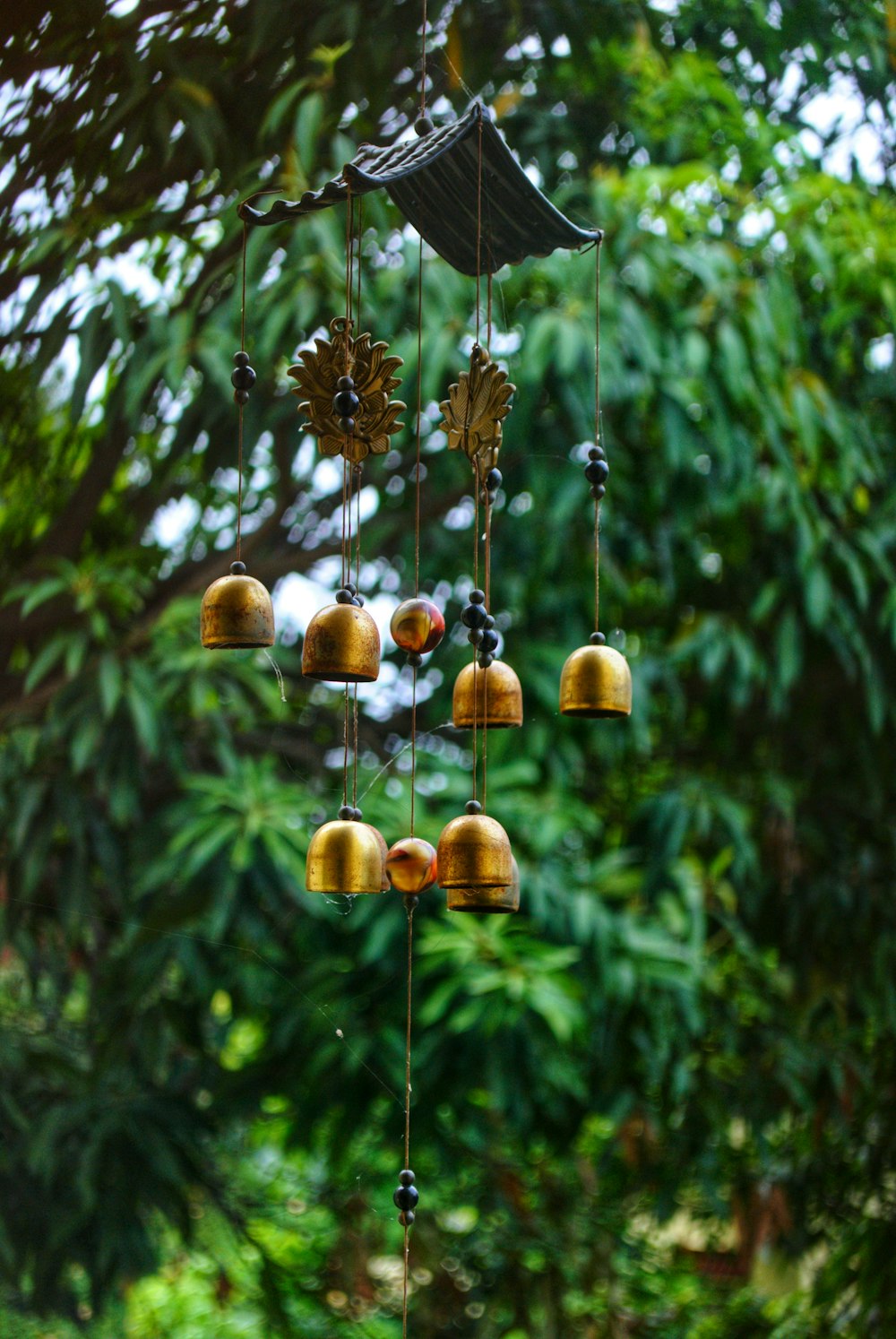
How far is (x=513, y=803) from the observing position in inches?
87.1

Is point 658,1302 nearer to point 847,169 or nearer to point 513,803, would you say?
point 513,803

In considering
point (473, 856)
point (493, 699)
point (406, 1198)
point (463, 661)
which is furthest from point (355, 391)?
point (463, 661)

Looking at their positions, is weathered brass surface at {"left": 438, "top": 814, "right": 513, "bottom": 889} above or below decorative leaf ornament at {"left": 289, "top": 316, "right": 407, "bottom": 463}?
below

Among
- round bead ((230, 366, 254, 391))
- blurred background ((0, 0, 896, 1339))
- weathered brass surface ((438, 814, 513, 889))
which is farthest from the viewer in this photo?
blurred background ((0, 0, 896, 1339))

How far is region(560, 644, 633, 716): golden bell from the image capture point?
1.19 meters

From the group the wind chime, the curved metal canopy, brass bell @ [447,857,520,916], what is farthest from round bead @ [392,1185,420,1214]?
the curved metal canopy

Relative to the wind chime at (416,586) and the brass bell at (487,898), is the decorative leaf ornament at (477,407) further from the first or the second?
the brass bell at (487,898)

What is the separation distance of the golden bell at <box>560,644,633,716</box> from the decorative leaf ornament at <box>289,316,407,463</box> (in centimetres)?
24

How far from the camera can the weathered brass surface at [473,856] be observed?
106 centimetres

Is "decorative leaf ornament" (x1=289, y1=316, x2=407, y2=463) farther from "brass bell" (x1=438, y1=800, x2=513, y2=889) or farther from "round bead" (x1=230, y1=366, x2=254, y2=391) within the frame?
"brass bell" (x1=438, y1=800, x2=513, y2=889)

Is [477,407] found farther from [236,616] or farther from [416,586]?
[236,616]

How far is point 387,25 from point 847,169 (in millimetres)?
1078

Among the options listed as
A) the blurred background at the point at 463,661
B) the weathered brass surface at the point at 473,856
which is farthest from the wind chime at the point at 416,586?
the blurred background at the point at 463,661

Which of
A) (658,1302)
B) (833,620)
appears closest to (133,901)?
(833,620)
